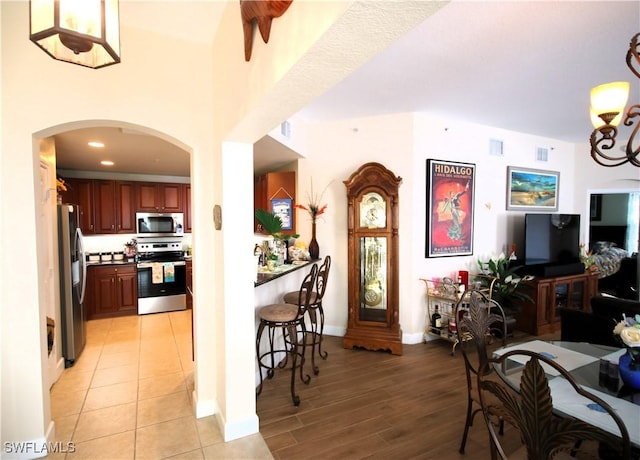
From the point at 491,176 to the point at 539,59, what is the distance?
198cm

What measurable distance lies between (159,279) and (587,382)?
17.5 ft

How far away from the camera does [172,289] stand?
202 inches

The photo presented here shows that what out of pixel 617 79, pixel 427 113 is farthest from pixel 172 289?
pixel 617 79

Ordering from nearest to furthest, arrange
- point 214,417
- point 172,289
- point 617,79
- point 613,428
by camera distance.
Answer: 1. point 613,428
2. point 214,417
3. point 617,79
4. point 172,289

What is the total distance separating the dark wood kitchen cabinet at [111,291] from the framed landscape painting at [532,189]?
19.4 ft

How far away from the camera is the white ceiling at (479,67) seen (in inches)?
73.7

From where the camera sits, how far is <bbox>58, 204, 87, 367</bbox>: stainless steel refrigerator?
3141 mm

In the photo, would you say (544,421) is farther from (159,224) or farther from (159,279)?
(159,224)

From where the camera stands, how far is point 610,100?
5.39 ft

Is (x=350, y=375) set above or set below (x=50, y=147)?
below

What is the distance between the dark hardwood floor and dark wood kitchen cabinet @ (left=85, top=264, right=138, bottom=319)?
3.28m

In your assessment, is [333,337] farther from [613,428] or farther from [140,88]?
[140,88]

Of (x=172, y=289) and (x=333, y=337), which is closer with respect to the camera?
(x=333, y=337)

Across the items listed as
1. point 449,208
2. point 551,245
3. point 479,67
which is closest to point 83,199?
point 449,208
